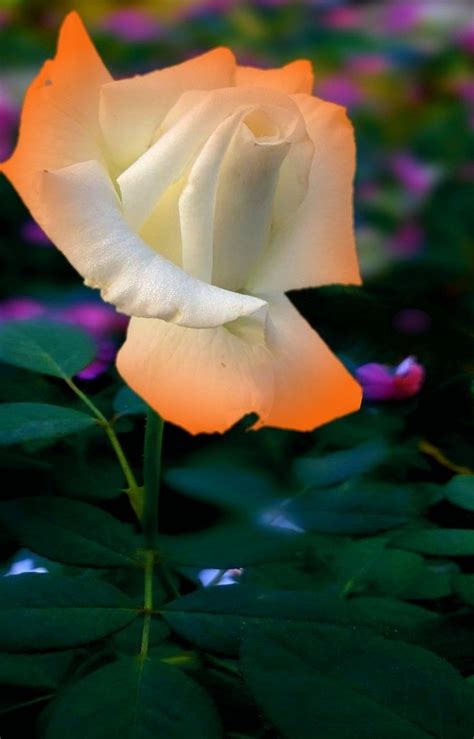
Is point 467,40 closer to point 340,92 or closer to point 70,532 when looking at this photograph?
point 340,92

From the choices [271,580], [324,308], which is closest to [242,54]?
[324,308]

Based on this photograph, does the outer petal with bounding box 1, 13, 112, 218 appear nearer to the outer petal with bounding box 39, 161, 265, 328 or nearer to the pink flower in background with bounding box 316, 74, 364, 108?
the outer petal with bounding box 39, 161, 265, 328

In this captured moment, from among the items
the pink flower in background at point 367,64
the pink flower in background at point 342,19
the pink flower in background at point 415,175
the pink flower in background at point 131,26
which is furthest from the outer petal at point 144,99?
the pink flower in background at point 342,19

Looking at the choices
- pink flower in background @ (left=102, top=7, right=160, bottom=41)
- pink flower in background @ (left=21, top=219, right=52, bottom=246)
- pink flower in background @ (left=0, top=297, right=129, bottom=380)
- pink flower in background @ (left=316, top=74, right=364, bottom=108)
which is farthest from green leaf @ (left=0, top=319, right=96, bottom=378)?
pink flower in background @ (left=102, top=7, right=160, bottom=41)

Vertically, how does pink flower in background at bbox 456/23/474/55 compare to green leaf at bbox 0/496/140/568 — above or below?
below

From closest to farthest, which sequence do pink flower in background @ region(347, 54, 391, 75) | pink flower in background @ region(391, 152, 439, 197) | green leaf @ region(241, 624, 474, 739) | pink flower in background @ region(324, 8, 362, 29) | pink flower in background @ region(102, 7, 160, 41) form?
green leaf @ region(241, 624, 474, 739), pink flower in background @ region(391, 152, 439, 197), pink flower in background @ region(347, 54, 391, 75), pink flower in background @ region(102, 7, 160, 41), pink flower in background @ region(324, 8, 362, 29)

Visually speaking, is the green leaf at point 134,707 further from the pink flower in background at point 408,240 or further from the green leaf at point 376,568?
the pink flower in background at point 408,240

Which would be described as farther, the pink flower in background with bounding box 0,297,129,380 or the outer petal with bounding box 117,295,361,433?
the pink flower in background with bounding box 0,297,129,380
